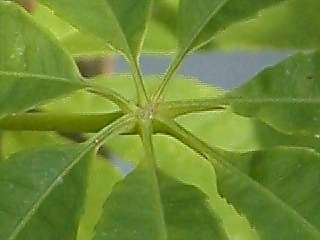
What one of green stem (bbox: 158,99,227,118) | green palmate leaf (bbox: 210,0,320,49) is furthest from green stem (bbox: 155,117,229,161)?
green palmate leaf (bbox: 210,0,320,49)

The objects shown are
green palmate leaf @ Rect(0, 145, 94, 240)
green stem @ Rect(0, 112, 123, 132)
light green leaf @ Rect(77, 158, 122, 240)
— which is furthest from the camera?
light green leaf @ Rect(77, 158, 122, 240)

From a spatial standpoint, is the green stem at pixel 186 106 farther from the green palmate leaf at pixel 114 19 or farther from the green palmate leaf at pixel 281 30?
the green palmate leaf at pixel 281 30

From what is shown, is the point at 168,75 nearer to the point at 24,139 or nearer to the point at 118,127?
the point at 118,127

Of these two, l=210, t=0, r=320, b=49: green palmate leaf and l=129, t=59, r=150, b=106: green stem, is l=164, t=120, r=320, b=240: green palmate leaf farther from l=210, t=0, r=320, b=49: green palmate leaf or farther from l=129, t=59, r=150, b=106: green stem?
l=210, t=0, r=320, b=49: green palmate leaf

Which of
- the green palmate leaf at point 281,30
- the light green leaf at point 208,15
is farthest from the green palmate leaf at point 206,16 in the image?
the green palmate leaf at point 281,30

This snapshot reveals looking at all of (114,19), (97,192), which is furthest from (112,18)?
(97,192)

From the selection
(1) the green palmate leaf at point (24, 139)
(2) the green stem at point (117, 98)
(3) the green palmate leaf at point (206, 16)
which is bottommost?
(1) the green palmate leaf at point (24, 139)

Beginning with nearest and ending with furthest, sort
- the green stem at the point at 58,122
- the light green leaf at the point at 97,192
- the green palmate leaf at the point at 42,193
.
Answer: the green palmate leaf at the point at 42,193, the green stem at the point at 58,122, the light green leaf at the point at 97,192
